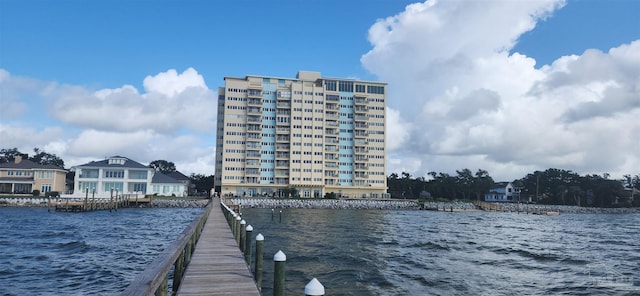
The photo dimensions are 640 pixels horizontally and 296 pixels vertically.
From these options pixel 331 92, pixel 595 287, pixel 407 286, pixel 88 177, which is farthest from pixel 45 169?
pixel 595 287

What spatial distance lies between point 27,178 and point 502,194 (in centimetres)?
12677

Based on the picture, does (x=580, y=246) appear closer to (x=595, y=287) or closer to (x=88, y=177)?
(x=595, y=287)

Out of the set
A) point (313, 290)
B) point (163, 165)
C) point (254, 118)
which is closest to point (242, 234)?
point (313, 290)

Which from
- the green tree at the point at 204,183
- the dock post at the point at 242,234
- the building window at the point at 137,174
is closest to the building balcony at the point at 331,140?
the green tree at the point at 204,183

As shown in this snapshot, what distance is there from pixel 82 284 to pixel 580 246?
32519mm

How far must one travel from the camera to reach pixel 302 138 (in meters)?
102

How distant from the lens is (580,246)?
31.2 meters

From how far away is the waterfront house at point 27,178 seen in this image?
77.4 metres

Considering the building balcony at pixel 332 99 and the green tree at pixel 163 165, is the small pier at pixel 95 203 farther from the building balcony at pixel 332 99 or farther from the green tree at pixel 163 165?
the green tree at pixel 163 165

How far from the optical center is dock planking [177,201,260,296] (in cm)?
944

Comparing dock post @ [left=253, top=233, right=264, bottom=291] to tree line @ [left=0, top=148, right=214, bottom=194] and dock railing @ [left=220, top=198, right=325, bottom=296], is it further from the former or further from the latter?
tree line @ [left=0, top=148, right=214, bottom=194]

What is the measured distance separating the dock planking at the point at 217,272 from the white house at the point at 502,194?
5192 inches

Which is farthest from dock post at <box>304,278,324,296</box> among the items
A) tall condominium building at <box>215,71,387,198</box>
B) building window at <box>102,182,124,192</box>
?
tall condominium building at <box>215,71,387,198</box>

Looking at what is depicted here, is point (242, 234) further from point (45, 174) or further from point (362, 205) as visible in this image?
point (45, 174)
